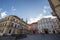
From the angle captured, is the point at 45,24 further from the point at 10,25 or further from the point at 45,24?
Answer: the point at 10,25

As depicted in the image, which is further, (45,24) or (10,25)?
(45,24)

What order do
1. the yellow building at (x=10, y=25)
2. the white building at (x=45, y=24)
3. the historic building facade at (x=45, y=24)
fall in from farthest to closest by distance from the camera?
the white building at (x=45, y=24)
the historic building facade at (x=45, y=24)
the yellow building at (x=10, y=25)

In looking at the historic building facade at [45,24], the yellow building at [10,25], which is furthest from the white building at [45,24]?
the yellow building at [10,25]

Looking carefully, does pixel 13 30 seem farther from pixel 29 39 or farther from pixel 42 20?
pixel 29 39

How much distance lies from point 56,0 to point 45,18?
1338 inches

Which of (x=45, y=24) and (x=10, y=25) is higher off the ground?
(x=45, y=24)

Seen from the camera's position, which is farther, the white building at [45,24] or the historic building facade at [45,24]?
the white building at [45,24]

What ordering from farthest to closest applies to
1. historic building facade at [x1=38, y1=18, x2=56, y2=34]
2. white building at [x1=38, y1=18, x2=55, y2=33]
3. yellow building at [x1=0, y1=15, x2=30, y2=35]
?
white building at [x1=38, y1=18, x2=55, y2=33] → historic building facade at [x1=38, y1=18, x2=56, y2=34] → yellow building at [x1=0, y1=15, x2=30, y2=35]

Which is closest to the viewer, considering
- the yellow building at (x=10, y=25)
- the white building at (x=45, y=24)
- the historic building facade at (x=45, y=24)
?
the yellow building at (x=10, y=25)

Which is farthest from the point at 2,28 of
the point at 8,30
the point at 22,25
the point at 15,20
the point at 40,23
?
the point at 40,23

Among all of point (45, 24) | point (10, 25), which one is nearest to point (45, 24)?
point (45, 24)

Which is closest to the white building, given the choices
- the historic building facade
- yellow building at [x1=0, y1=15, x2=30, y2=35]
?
the historic building facade

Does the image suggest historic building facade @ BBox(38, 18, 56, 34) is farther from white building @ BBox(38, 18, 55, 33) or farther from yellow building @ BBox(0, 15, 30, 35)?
yellow building @ BBox(0, 15, 30, 35)

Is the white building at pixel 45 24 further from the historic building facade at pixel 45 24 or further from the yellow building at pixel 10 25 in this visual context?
the yellow building at pixel 10 25
